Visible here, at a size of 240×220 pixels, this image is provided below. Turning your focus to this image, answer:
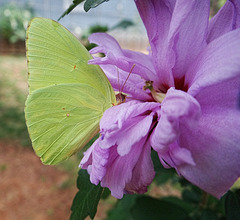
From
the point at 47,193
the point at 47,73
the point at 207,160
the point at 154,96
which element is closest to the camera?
the point at 207,160

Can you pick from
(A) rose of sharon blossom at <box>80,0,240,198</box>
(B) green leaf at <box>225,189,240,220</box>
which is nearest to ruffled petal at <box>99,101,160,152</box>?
(A) rose of sharon blossom at <box>80,0,240,198</box>

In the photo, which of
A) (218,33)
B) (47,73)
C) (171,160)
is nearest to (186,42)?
(218,33)

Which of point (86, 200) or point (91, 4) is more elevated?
point (91, 4)

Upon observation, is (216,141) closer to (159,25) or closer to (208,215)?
(159,25)

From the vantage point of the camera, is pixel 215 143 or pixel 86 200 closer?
pixel 215 143

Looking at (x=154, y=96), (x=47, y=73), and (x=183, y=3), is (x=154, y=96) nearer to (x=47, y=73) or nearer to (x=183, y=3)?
(x=183, y=3)

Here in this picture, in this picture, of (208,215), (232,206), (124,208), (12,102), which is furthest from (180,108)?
(12,102)

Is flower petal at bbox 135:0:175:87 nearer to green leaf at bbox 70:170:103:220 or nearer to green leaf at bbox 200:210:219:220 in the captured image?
green leaf at bbox 70:170:103:220
